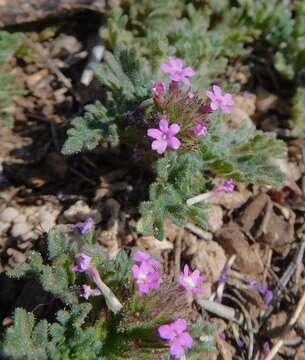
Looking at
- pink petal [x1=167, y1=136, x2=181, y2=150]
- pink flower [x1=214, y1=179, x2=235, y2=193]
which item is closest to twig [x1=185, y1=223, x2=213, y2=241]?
pink flower [x1=214, y1=179, x2=235, y2=193]

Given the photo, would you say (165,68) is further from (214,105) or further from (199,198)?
(199,198)

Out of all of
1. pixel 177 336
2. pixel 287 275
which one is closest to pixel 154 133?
pixel 177 336

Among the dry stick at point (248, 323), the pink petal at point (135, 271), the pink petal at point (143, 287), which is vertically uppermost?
the pink petal at point (135, 271)

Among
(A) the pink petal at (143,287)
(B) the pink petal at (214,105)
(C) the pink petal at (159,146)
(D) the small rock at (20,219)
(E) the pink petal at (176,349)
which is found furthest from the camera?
(D) the small rock at (20,219)

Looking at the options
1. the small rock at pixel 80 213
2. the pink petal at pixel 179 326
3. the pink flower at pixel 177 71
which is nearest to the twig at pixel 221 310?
the pink petal at pixel 179 326

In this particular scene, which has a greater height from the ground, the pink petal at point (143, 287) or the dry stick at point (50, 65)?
the dry stick at point (50, 65)

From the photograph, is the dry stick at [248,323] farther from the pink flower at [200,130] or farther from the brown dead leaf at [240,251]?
the pink flower at [200,130]

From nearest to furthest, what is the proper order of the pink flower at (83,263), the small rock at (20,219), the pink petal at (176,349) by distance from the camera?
the pink petal at (176,349) → the pink flower at (83,263) → the small rock at (20,219)
